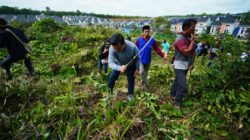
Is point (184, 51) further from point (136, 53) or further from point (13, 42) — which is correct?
point (13, 42)

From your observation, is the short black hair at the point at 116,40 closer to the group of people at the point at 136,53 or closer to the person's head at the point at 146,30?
the group of people at the point at 136,53

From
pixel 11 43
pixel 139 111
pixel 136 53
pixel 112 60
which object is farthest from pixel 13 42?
pixel 139 111

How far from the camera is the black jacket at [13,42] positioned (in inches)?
149

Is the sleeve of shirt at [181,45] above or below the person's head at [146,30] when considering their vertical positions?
below

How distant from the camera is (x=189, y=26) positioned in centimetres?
282

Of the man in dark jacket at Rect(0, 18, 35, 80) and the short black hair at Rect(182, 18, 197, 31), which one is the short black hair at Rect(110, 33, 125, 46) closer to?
the short black hair at Rect(182, 18, 197, 31)

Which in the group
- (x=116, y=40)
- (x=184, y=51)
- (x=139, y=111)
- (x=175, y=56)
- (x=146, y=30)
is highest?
(x=146, y=30)

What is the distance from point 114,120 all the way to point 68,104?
89cm

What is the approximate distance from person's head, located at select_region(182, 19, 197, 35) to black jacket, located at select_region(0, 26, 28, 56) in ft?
12.4

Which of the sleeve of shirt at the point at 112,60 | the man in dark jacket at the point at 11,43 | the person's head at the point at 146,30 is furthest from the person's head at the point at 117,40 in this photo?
the man in dark jacket at the point at 11,43

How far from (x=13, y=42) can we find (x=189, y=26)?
399 cm

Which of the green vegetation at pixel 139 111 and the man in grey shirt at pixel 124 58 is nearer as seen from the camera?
the green vegetation at pixel 139 111

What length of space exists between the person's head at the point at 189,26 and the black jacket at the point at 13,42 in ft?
12.4

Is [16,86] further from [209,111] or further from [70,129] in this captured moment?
[209,111]
